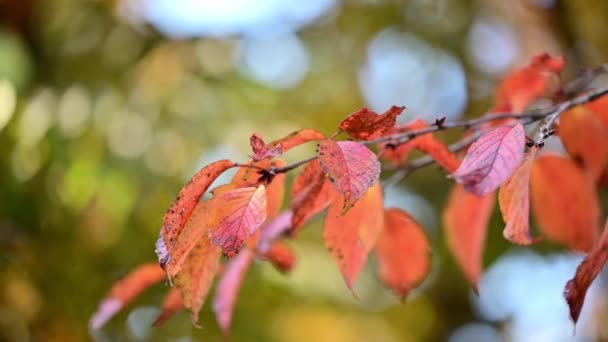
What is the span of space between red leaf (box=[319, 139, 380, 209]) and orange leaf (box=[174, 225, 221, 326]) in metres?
0.12

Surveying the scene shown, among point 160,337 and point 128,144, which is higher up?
point 128,144

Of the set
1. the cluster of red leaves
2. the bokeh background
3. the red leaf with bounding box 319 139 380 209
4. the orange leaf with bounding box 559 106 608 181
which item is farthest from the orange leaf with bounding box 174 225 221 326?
the bokeh background

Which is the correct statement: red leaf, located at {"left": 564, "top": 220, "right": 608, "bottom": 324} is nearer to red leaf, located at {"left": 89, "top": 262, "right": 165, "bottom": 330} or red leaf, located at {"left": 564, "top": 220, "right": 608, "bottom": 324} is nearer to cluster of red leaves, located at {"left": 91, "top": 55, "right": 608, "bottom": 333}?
cluster of red leaves, located at {"left": 91, "top": 55, "right": 608, "bottom": 333}

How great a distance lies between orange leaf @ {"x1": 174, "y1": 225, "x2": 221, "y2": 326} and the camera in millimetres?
439

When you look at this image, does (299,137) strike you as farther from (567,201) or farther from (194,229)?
(567,201)

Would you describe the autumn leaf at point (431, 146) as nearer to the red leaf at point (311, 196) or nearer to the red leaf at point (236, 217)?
the red leaf at point (311, 196)

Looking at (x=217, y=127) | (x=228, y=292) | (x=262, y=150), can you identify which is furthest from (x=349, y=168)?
(x=217, y=127)

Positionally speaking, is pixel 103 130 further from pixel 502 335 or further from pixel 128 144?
pixel 502 335

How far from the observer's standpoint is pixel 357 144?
14.9 inches

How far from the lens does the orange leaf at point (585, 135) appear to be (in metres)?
0.56

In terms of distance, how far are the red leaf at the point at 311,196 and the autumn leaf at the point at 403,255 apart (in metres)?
0.17

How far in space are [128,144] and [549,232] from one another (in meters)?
0.89

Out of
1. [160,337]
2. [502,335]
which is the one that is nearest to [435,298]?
[502,335]

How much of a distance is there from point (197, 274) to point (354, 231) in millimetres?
124
